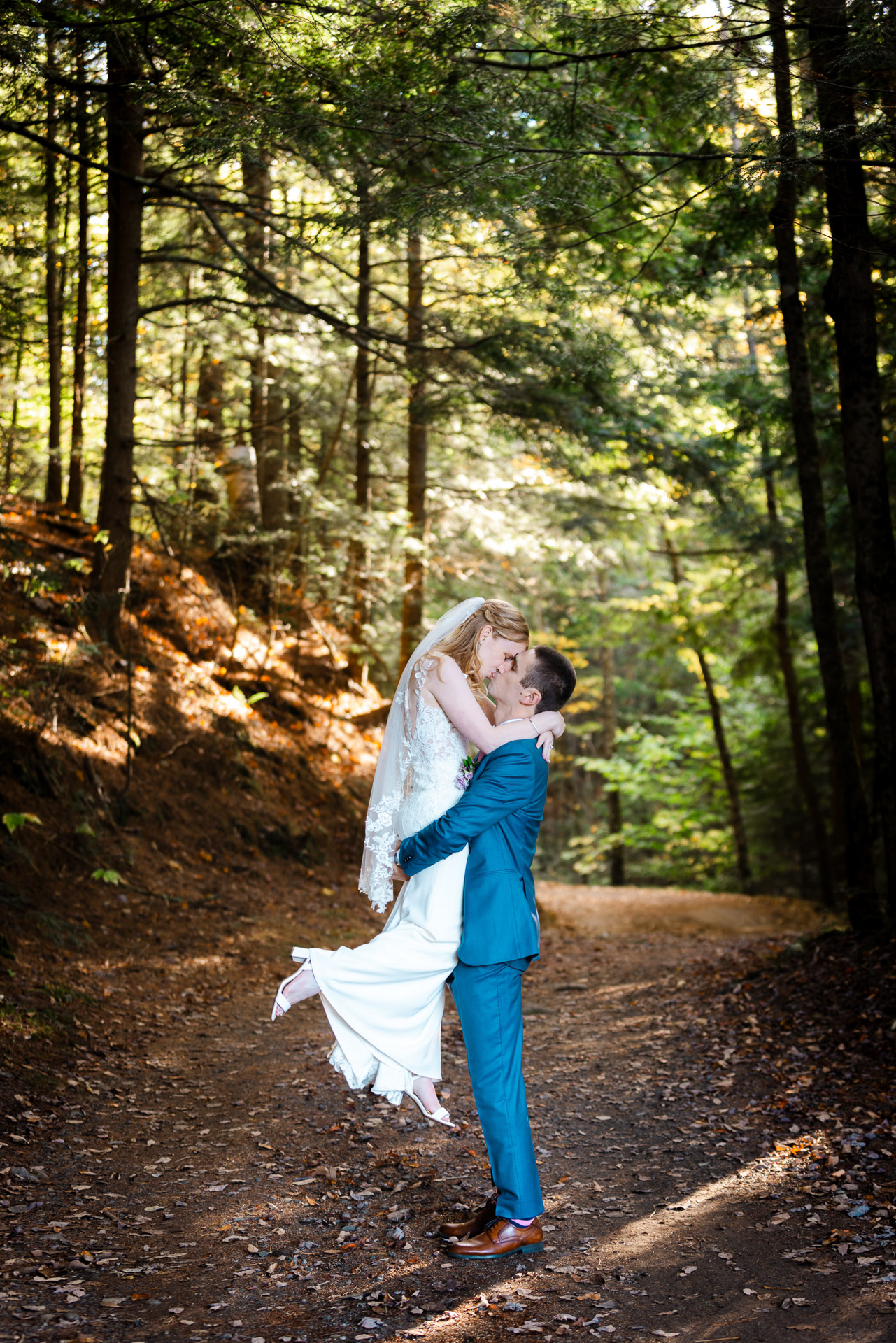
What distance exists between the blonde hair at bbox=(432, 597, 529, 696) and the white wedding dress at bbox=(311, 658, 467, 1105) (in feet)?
0.87

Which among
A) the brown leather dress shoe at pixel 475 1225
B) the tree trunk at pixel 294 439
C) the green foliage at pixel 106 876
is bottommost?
the brown leather dress shoe at pixel 475 1225

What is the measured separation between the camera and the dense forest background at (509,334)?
614 cm

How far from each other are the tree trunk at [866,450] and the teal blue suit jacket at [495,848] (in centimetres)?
426

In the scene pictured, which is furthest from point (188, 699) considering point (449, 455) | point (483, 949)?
point (483, 949)

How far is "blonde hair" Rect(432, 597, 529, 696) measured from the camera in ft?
14.0

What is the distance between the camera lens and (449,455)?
16.9 m

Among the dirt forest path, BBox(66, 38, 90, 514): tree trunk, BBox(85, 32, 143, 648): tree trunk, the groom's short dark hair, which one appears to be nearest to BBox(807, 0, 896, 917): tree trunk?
the dirt forest path

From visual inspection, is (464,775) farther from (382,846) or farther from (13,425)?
(13,425)

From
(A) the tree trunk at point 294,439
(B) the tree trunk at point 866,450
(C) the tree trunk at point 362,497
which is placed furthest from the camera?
(A) the tree trunk at point 294,439

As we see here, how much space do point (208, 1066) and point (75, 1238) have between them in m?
2.39

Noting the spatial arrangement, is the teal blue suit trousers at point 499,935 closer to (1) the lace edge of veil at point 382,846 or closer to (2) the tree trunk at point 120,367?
(1) the lace edge of veil at point 382,846

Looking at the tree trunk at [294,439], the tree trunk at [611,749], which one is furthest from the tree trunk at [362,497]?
the tree trunk at [611,749]

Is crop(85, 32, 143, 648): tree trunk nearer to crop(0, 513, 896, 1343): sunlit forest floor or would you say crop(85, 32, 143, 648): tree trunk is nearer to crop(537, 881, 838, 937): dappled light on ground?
crop(0, 513, 896, 1343): sunlit forest floor

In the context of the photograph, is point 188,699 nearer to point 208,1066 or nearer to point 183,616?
point 183,616
